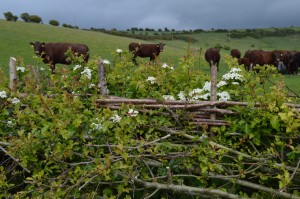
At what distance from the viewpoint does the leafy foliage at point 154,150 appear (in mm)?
3748

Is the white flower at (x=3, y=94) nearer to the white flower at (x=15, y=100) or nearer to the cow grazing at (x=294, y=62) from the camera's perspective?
the white flower at (x=15, y=100)

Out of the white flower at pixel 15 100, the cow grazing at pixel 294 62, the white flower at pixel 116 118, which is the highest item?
the white flower at pixel 15 100

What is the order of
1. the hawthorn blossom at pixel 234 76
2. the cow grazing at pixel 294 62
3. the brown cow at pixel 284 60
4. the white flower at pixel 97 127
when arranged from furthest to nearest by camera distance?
the cow grazing at pixel 294 62
the brown cow at pixel 284 60
the hawthorn blossom at pixel 234 76
the white flower at pixel 97 127

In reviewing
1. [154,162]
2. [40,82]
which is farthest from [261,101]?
[40,82]

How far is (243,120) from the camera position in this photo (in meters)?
3.90

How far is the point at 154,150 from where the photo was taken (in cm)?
376

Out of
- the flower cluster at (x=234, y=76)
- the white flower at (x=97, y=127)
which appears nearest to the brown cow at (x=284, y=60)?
the flower cluster at (x=234, y=76)

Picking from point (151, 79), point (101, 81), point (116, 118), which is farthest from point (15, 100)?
point (151, 79)

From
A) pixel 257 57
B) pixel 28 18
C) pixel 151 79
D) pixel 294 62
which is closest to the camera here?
pixel 151 79

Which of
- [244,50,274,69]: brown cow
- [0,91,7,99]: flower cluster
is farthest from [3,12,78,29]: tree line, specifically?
[0,91,7,99]: flower cluster

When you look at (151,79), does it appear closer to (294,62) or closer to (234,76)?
(234,76)

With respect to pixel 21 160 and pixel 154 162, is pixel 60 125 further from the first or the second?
pixel 154 162

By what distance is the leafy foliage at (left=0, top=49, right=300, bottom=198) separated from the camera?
3748 mm

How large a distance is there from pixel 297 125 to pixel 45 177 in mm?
2456
